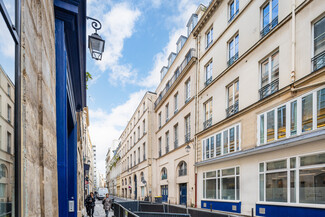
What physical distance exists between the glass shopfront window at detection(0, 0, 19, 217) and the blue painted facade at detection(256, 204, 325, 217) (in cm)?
1021

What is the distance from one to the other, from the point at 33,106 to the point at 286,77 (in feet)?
36.0

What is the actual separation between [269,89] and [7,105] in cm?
Result: 1199

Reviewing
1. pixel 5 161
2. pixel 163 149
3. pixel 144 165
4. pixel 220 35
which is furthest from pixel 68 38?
pixel 144 165

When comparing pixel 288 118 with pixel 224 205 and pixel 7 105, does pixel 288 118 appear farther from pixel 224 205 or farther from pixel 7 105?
pixel 7 105

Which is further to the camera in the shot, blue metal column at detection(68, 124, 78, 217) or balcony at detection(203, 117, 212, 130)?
balcony at detection(203, 117, 212, 130)

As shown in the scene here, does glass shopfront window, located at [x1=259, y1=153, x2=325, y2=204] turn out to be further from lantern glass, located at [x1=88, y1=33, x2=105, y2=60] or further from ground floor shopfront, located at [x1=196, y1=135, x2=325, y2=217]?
lantern glass, located at [x1=88, y1=33, x2=105, y2=60]

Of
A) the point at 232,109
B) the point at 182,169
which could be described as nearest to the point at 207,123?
the point at 232,109

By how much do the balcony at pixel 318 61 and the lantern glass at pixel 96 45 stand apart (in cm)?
822

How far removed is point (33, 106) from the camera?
1.91 meters

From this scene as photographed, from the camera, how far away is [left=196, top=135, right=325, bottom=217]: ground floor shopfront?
28.4 feet

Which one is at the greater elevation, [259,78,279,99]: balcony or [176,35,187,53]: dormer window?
[176,35,187,53]: dormer window

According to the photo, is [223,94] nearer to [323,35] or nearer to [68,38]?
[323,35]

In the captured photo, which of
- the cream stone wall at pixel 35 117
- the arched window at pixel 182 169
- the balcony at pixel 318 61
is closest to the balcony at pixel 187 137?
the arched window at pixel 182 169

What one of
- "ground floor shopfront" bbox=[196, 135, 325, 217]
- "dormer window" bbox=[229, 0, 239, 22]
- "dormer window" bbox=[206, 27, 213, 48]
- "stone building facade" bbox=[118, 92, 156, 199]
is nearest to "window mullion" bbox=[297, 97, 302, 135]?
"ground floor shopfront" bbox=[196, 135, 325, 217]
